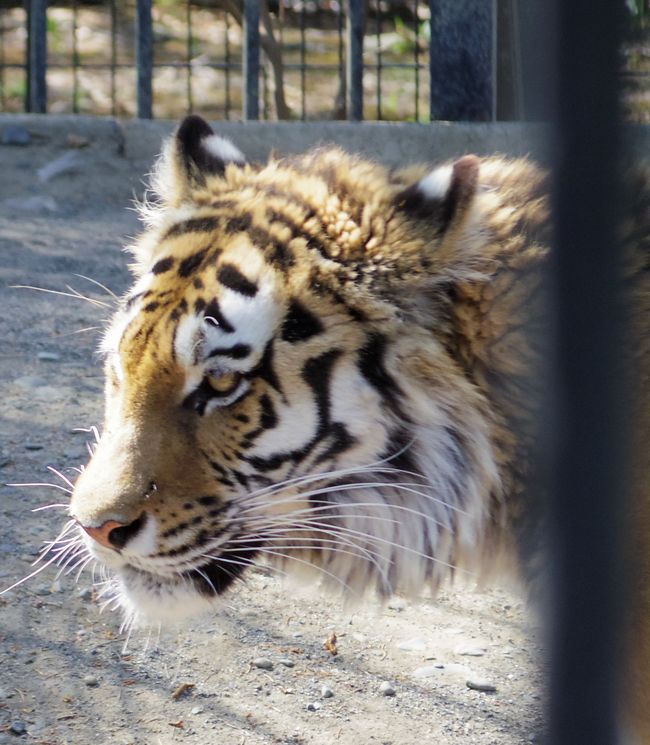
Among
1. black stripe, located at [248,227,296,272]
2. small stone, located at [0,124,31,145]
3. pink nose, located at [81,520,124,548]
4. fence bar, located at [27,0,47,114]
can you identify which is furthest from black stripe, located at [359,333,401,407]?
fence bar, located at [27,0,47,114]

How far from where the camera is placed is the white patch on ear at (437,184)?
2.67 m

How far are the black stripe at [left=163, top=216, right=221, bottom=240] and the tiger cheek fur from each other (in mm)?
25

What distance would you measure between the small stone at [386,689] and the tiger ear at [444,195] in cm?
119


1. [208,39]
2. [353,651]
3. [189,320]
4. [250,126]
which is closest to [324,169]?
[189,320]

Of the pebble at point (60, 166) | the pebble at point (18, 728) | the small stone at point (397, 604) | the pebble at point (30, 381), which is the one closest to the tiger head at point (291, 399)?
the pebble at point (18, 728)

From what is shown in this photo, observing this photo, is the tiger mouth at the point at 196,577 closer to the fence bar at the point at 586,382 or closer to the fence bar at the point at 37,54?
the fence bar at the point at 586,382

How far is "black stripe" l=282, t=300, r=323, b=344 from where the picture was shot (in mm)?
2617

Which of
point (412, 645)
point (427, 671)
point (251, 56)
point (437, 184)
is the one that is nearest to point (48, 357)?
point (412, 645)

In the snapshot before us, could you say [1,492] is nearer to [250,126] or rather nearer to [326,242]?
[326,242]

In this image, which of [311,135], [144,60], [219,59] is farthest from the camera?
[219,59]

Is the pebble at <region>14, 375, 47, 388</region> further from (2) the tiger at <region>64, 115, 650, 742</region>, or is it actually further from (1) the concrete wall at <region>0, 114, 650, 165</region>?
(1) the concrete wall at <region>0, 114, 650, 165</region>

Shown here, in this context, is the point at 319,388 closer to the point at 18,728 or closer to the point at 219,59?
the point at 18,728

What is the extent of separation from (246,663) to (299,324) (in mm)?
1014

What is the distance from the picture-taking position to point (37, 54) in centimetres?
714
